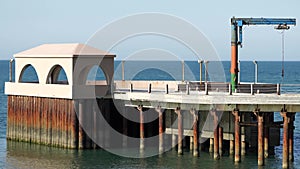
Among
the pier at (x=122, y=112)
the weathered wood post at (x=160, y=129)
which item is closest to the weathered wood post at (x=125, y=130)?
the pier at (x=122, y=112)

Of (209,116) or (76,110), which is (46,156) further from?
(209,116)

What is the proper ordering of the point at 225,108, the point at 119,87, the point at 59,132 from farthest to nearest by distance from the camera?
the point at 119,87 < the point at 59,132 < the point at 225,108

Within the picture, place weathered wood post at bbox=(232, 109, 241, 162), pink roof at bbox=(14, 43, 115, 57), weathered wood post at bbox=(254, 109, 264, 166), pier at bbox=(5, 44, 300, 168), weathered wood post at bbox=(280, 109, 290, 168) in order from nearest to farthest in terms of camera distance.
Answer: weathered wood post at bbox=(280, 109, 290, 168) < weathered wood post at bbox=(254, 109, 264, 166) < weathered wood post at bbox=(232, 109, 241, 162) < pier at bbox=(5, 44, 300, 168) < pink roof at bbox=(14, 43, 115, 57)

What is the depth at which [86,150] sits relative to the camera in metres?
57.6

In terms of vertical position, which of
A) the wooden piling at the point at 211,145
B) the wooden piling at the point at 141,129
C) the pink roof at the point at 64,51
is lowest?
the wooden piling at the point at 211,145

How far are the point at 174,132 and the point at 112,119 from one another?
15.2 feet

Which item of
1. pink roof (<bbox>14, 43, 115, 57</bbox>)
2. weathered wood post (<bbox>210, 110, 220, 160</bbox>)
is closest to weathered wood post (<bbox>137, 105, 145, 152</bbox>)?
pink roof (<bbox>14, 43, 115, 57</bbox>)

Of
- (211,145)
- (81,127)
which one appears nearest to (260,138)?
(211,145)

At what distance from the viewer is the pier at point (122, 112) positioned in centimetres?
5272

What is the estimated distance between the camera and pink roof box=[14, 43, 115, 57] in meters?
58.9

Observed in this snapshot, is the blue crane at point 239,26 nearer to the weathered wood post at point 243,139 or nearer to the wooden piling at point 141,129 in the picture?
the weathered wood post at point 243,139

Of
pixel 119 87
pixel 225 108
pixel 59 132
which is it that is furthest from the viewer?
pixel 119 87

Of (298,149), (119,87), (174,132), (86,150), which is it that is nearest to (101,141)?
(86,150)

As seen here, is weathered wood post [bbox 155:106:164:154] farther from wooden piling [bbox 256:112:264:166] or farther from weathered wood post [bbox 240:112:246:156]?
wooden piling [bbox 256:112:264:166]
